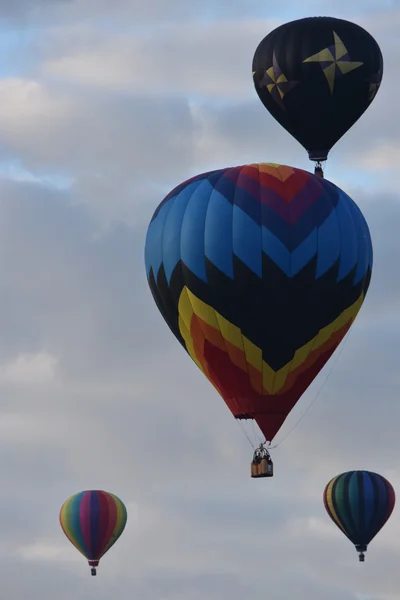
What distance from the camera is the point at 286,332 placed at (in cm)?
5938

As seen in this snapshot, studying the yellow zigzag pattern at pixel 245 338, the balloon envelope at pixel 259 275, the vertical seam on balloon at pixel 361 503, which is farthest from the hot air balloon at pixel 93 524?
the balloon envelope at pixel 259 275

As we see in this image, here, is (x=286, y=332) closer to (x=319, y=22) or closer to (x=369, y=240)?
(x=369, y=240)

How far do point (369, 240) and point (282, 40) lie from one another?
24.5 ft

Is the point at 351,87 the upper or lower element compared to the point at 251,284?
upper

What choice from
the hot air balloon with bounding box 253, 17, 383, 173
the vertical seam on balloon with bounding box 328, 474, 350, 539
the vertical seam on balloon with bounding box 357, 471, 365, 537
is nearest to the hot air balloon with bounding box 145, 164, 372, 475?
the hot air balloon with bounding box 253, 17, 383, 173

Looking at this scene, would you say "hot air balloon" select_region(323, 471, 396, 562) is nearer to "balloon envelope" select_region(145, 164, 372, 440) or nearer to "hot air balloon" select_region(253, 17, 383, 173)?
"hot air balloon" select_region(253, 17, 383, 173)

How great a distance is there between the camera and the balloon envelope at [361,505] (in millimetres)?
75250

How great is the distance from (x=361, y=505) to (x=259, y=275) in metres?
18.2

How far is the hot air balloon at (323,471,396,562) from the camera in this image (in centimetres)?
7525

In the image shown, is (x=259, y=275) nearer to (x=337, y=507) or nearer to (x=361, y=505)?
(x=361, y=505)

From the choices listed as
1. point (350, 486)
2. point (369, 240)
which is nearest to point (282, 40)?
point (369, 240)

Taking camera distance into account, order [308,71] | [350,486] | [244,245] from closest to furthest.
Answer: [244,245] < [308,71] < [350,486]

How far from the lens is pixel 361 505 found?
2960 inches

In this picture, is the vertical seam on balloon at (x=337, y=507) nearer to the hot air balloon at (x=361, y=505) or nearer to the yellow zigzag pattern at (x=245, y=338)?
the hot air balloon at (x=361, y=505)
